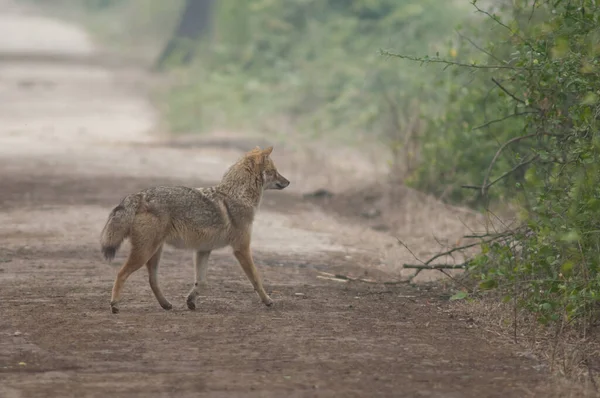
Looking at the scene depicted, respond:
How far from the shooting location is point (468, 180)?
1574cm

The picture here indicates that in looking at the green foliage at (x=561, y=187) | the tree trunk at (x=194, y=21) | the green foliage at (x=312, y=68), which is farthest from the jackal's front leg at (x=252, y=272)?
the tree trunk at (x=194, y=21)

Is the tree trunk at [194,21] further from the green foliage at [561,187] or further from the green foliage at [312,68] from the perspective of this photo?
the green foliage at [561,187]

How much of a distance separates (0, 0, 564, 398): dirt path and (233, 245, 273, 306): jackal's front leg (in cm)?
14

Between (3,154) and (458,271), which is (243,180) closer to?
(458,271)

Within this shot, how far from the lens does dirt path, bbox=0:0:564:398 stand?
743 centimetres

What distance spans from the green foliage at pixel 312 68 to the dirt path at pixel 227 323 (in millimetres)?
7346

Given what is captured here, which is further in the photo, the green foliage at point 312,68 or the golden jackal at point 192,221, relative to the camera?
the green foliage at point 312,68

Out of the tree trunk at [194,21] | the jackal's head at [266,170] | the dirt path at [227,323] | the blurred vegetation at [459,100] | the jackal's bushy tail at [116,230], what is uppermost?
the tree trunk at [194,21]

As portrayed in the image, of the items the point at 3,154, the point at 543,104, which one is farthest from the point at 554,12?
the point at 3,154

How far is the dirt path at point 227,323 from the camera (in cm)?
743

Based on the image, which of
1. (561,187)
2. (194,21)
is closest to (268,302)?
(561,187)

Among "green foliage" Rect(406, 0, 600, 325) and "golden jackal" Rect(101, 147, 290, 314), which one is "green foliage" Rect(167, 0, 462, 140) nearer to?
"golden jackal" Rect(101, 147, 290, 314)

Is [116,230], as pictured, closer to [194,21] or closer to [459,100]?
[459,100]

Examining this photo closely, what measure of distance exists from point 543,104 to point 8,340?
17.2 ft
